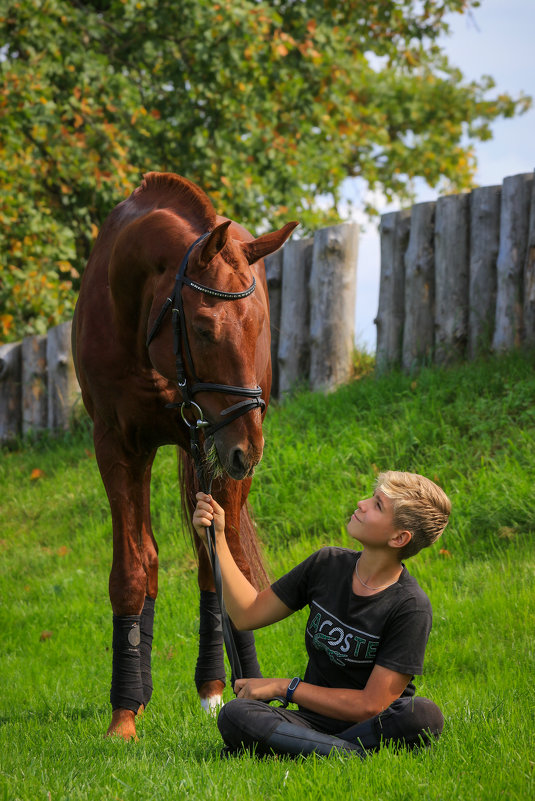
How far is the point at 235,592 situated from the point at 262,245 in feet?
4.77

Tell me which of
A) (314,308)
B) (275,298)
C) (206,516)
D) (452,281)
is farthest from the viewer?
(275,298)

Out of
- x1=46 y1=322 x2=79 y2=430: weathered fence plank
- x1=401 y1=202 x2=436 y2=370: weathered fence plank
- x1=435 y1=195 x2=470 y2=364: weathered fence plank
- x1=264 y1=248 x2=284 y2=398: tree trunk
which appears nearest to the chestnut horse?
x1=435 y1=195 x2=470 y2=364: weathered fence plank

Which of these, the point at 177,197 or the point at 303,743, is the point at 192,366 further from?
the point at 303,743

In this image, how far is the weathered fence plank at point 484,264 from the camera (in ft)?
26.0

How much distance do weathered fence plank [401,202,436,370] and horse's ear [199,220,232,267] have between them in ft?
16.3

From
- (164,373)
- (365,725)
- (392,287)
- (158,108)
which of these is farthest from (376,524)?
(158,108)

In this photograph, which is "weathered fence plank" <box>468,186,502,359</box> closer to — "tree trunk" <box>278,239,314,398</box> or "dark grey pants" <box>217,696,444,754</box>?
"tree trunk" <box>278,239,314,398</box>

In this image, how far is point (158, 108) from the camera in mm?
12484

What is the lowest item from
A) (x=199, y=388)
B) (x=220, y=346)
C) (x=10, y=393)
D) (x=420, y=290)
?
(x=199, y=388)

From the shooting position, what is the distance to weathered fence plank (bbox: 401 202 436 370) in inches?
327

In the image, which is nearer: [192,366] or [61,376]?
[192,366]

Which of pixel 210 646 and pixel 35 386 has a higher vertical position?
pixel 35 386

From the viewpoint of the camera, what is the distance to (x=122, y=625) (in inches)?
165

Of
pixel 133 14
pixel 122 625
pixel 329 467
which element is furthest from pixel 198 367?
pixel 133 14
